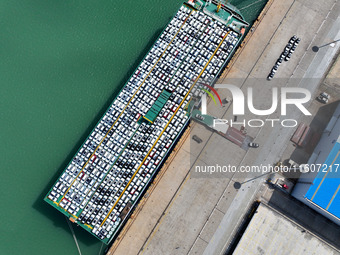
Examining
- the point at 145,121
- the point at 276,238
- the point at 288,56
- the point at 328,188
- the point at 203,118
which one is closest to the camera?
the point at 328,188

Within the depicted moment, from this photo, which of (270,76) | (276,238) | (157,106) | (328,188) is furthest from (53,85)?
(328,188)

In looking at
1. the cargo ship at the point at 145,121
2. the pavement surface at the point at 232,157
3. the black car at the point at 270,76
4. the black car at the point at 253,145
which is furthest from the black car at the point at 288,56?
the black car at the point at 253,145

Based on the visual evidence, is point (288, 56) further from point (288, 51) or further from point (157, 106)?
point (157, 106)

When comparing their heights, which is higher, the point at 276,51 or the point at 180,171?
the point at 276,51

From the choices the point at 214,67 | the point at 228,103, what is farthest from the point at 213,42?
the point at 228,103

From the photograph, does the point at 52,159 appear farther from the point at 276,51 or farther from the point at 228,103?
the point at 276,51

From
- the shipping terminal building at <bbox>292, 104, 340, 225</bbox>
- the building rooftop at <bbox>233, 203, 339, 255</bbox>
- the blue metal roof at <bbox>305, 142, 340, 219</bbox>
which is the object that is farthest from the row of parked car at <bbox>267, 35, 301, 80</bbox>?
the building rooftop at <bbox>233, 203, 339, 255</bbox>

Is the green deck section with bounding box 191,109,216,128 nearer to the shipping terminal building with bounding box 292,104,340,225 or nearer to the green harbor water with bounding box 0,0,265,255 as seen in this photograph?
the green harbor water with bounding box 0,0,265,255
